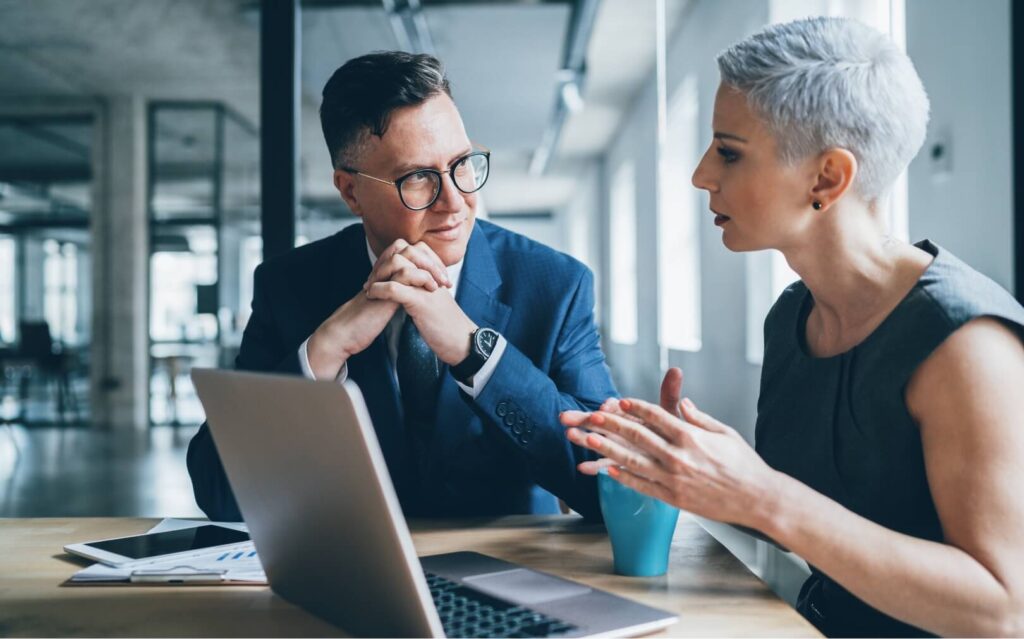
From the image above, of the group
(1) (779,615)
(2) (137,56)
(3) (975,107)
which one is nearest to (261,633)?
(1) (779,615)

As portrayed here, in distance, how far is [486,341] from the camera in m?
1.39

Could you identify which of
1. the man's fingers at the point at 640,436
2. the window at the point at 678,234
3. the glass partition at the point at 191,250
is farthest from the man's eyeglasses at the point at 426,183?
the window at the point at 678,234

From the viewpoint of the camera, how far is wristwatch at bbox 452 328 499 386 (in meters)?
1.38

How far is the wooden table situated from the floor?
254 centimetres

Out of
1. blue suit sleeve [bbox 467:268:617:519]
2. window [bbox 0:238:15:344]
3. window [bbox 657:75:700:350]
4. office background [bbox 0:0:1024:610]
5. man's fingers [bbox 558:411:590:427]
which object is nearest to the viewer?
man's fingers [bbox 558:411:590:427]

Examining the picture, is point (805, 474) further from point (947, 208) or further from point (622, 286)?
→ point (622, 286)

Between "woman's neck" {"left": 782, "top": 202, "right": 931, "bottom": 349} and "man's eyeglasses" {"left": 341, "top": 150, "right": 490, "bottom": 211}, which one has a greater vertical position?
"man's eyeglasses" {"left": 341, "top": 150, "right": 490, "bottom": 211}

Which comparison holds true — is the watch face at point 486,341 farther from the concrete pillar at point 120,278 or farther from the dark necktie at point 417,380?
the concrete pillar at point 120,278

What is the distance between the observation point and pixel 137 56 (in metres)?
3.80

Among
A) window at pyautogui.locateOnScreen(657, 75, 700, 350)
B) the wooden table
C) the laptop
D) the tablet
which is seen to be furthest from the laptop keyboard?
window at pyautogui.locateOnScreen(657, 75, 700, 350)

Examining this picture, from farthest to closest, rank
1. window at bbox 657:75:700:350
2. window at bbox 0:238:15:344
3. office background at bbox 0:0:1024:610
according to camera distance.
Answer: window at bbox 657:75:700:350
window at bbox 0:238:15:344
office background at bbox 0:0:1024:610

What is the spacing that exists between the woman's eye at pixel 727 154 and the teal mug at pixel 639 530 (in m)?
0.50

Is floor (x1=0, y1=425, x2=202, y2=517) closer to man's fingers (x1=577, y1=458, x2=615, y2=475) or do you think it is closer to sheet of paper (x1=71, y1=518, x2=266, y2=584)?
→ sheet of paper (x1=71, y1=518, x2=266, y2=584)

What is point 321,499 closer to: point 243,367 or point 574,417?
point 574,417
